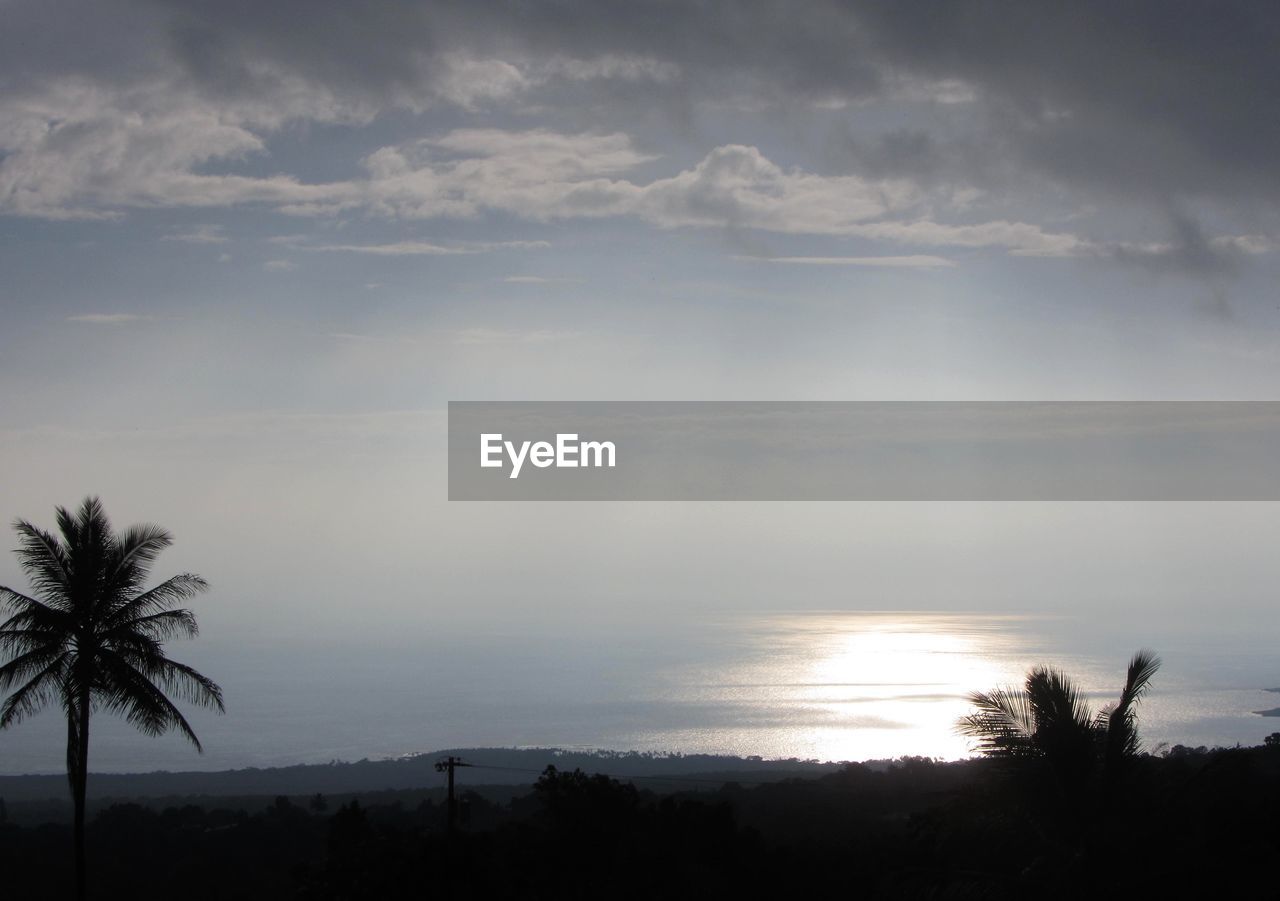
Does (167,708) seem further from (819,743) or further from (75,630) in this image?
(819,743)

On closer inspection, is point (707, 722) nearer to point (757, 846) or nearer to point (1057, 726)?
point (757, 846)

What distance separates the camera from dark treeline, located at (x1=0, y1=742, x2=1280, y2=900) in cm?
1691

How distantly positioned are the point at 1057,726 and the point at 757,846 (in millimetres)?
17699

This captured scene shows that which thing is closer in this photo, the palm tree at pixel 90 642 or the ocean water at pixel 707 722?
the palm tree at pixel 90 642

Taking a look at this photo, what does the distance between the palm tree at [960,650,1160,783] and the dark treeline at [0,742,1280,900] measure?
235 millimetres

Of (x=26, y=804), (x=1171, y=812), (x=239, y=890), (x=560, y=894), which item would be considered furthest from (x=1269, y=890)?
(x=26, y=804)

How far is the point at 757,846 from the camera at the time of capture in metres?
32.9

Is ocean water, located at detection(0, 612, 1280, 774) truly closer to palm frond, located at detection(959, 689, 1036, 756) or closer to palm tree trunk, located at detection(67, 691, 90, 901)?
palm tree trunk, located at detection(67, 691, 90, 901)

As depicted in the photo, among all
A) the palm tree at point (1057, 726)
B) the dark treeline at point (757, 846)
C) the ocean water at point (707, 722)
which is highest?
the palm tree at point (1057, 726)

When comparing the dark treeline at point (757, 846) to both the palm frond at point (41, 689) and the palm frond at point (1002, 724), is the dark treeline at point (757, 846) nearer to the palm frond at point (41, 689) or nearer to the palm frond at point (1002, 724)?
the palm frond at point (1002, 724)

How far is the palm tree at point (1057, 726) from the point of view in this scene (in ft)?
54.9

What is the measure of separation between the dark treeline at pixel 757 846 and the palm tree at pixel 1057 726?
0.77 ft

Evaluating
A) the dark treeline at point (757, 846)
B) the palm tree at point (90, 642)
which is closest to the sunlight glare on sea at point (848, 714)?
the dark treeline at point (757, 846)

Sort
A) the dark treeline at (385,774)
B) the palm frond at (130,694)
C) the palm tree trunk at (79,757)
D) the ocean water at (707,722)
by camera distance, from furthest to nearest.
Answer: the ocean water at (707,722), the dark treeline at (385,774), the palm frond at (130,694), the palm tree trunk at (79,757)
